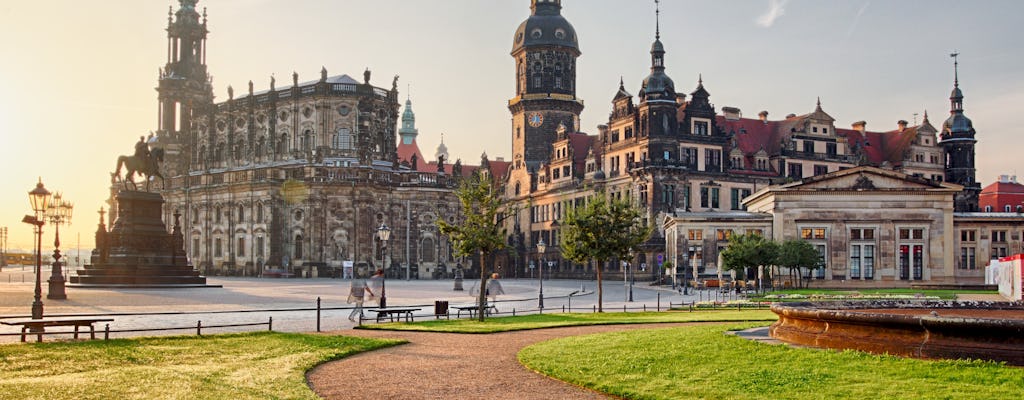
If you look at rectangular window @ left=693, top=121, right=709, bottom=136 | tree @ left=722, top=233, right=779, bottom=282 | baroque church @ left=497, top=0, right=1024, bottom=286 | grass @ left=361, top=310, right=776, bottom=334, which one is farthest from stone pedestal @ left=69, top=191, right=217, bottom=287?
rectangular window @ left=693, top=121, right=709, bottom=136

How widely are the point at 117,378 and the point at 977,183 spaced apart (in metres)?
99.3

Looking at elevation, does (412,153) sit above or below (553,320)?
above

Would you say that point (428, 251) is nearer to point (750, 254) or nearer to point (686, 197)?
point (686, 197)

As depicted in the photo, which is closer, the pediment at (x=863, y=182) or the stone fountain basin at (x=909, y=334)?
the stone fountain basin at (x=909, y=334)

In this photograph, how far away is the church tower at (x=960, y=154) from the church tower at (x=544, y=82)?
39.2m

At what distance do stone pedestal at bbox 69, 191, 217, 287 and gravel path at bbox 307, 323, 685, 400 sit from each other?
112ft

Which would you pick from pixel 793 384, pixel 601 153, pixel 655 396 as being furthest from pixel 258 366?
pixel 601 153

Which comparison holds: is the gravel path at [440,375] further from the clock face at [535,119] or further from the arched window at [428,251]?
the clock face at [535,119]

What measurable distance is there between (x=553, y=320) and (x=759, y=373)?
53.1ft

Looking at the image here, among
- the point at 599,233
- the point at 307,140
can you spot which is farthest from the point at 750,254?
the point at 307,140

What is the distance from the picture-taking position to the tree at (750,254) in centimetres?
5481

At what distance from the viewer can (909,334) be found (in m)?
15.6

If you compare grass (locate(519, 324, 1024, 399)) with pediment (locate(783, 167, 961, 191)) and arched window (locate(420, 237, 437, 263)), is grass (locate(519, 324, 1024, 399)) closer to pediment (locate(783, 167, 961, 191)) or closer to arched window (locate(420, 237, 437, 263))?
pediment (locate(783, 167, 961, 191))

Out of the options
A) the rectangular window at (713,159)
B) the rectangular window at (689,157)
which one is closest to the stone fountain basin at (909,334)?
the rectangular window at (689,157)
